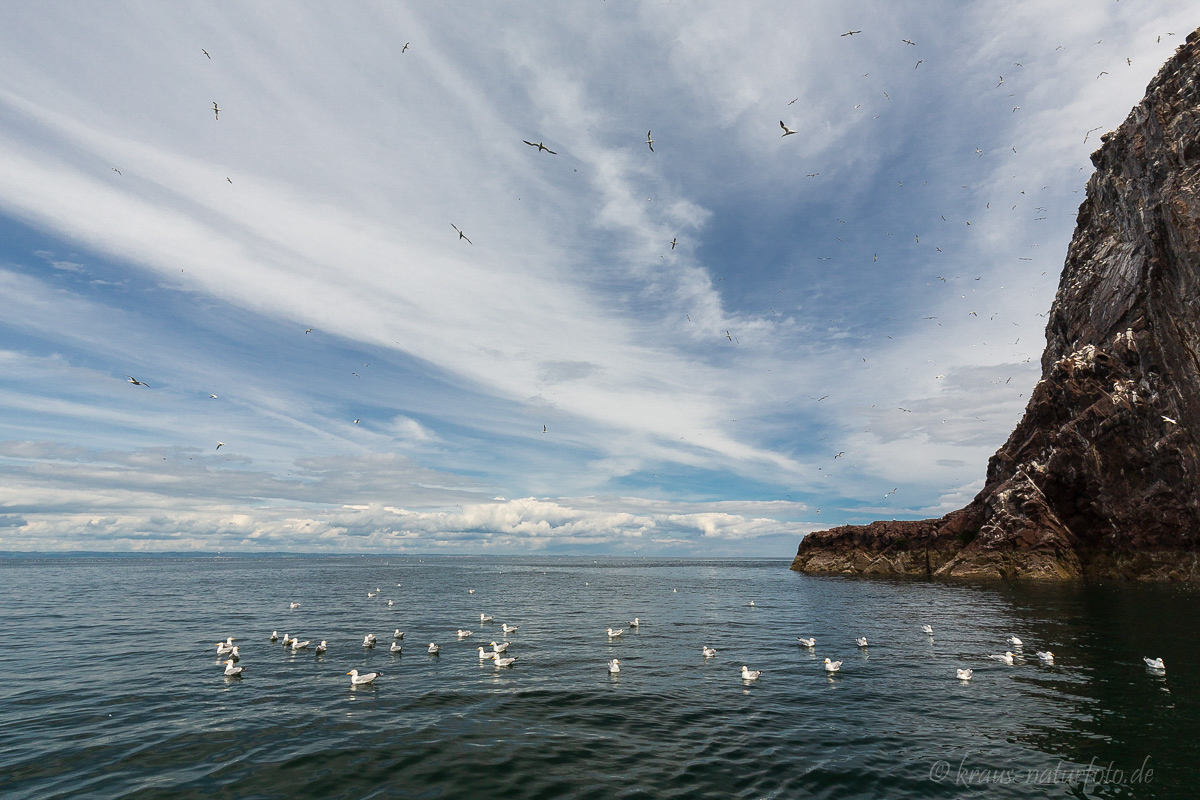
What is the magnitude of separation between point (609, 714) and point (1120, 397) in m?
77.0

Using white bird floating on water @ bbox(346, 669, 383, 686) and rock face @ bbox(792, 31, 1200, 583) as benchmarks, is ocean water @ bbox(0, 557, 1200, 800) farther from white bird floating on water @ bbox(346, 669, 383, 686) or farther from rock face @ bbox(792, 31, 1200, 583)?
rock face @ bbox(792, 31, 1200, 583)

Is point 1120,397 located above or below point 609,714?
above

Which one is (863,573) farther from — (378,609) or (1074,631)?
(378,609)

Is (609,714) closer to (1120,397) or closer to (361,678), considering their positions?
(361,678)

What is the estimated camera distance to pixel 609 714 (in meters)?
19.1

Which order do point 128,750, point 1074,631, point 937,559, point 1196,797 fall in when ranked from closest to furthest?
point 1196,797 < point 128,750 < point 1074,631 < point 937,559

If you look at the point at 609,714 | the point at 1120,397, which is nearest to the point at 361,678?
the point at 609,714

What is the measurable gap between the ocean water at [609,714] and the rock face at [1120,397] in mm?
32806

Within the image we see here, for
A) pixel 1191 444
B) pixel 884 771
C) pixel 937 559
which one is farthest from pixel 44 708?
pixel 937 559

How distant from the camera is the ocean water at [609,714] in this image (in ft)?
45.4

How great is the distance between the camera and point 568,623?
136 ft

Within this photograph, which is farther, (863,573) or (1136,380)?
(863,573)

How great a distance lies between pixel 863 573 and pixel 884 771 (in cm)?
9579

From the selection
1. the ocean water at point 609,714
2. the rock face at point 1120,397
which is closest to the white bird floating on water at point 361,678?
the ocean water at point 609,714
